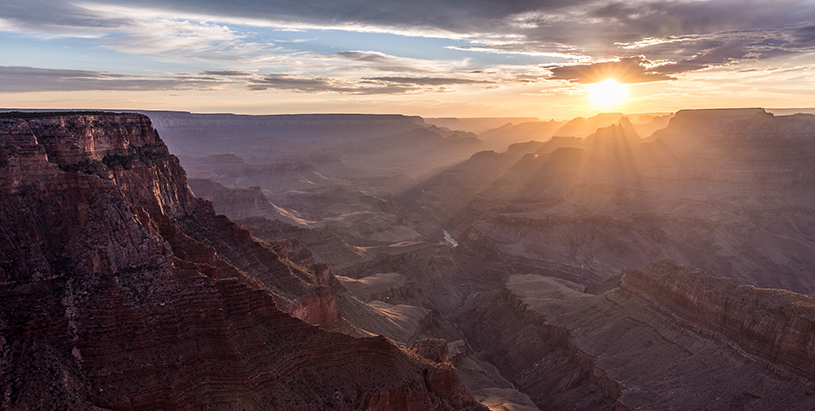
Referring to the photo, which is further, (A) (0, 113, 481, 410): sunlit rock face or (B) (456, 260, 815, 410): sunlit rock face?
(B) (456, 260, 815, 410): sunlit rock face

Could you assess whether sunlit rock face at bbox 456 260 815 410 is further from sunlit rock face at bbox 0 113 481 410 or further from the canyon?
sunlit rock face at bbox 0 113 481 410

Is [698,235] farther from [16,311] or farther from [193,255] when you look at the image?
[16,311]

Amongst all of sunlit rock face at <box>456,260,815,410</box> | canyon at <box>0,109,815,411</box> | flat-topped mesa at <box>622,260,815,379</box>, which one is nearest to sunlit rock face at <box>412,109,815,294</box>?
canyon at <box>0,109,815,411</box>

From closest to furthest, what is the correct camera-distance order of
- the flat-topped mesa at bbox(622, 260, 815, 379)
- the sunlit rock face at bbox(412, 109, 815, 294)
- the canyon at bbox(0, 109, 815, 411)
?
the canyon at bbox(0, 109, 815, 411), the flat-topped mesa at bbox(622, 260, 815, 379), the sunlit rock face at bbox(412, 109, 815, 294)

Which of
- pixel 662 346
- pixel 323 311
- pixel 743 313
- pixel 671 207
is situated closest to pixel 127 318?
pixel 323 311

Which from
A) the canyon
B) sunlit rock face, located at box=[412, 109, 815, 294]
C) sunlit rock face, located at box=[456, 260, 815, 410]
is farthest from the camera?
sunlit rock face, located at box=[412, 109, 815, 294]

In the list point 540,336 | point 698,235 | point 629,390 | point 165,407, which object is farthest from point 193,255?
point 698,235

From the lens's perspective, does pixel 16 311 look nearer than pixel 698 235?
Yes
